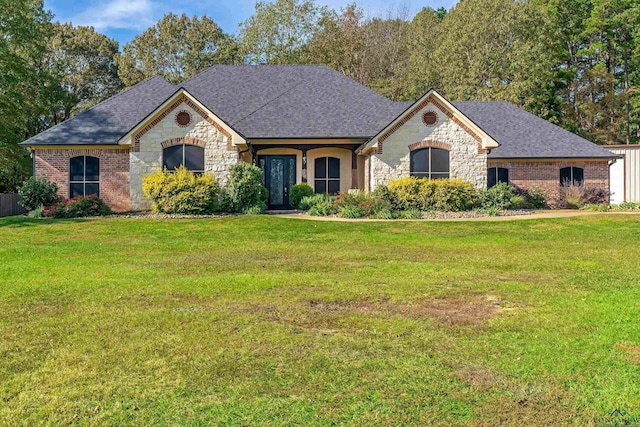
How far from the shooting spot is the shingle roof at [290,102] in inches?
916

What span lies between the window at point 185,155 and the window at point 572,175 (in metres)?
16.7

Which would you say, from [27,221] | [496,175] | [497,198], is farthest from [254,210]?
[496,175]

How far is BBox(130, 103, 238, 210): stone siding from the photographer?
2036 centimetres

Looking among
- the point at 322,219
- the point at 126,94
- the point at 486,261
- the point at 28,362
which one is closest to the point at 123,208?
the point at 126,94

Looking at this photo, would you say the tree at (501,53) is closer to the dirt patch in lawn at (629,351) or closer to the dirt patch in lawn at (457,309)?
the dirt patch in lawn at (457,309)

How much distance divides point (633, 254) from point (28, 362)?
420 inches

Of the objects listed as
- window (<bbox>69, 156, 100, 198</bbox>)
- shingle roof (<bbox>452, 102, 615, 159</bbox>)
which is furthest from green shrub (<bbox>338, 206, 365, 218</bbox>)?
window (<bbox>69, 156, 100, 198</bbox>)

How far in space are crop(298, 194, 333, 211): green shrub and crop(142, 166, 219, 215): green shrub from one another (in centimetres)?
349

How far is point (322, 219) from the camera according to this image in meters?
17.7

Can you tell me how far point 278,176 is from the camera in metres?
23.7

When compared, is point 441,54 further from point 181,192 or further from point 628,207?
point 181,192

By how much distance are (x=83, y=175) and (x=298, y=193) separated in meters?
8.81

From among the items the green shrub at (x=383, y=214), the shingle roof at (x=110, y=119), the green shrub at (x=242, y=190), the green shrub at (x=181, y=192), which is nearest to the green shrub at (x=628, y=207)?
the green shrub at (x=383, y=214)

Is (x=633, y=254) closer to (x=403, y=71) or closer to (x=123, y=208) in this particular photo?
(x=123, y=208)
